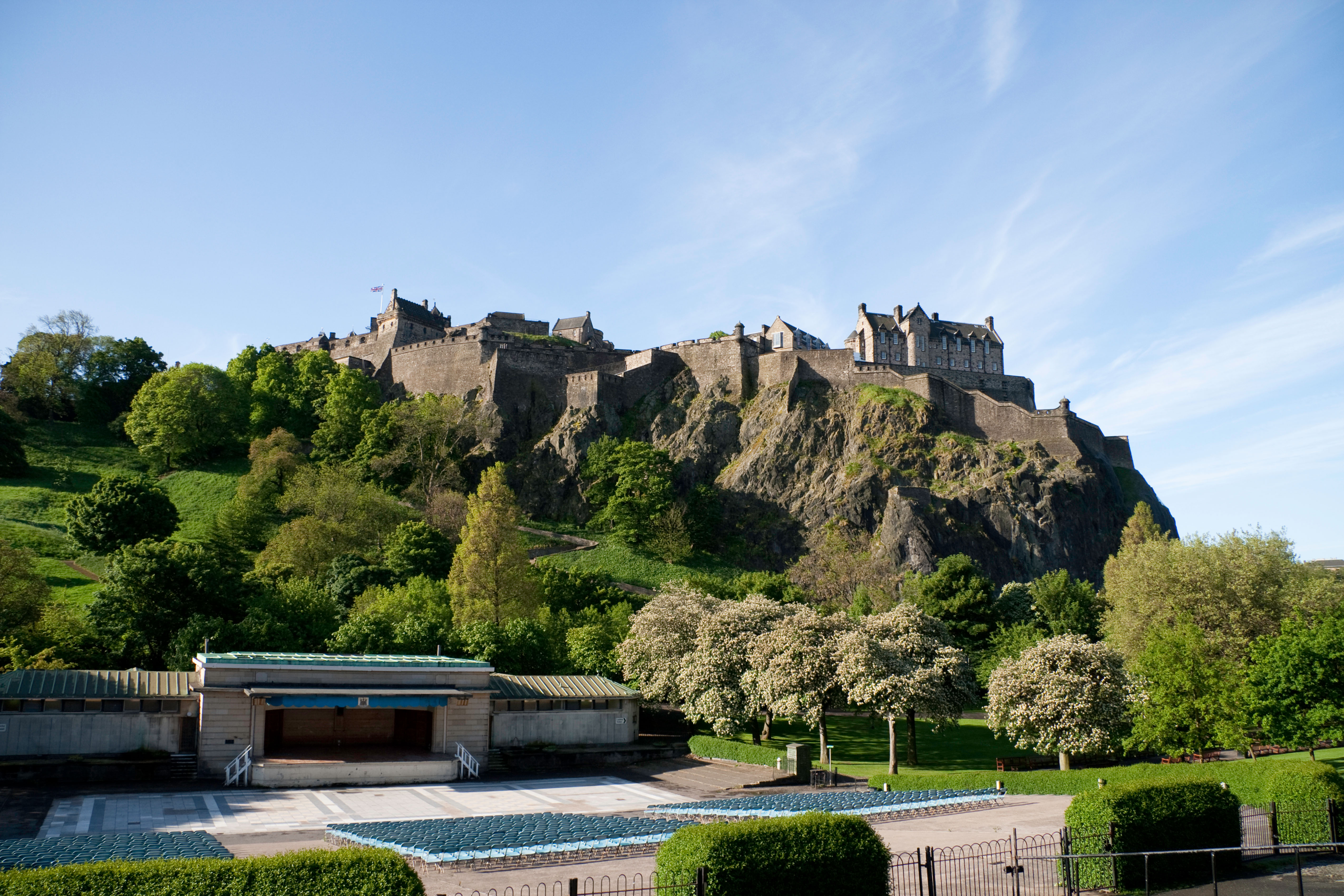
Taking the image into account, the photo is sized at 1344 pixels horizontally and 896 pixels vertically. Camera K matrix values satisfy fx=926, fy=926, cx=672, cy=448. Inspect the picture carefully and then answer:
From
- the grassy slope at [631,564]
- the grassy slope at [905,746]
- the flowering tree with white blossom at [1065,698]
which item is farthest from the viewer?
the grassy slope at [631,564]

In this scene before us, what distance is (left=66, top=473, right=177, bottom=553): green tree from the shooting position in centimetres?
5875

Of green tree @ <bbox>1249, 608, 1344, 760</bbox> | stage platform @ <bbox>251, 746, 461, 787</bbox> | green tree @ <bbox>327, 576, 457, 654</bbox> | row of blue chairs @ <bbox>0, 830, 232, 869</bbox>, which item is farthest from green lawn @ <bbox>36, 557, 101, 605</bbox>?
green tree @ <bbox>1249, 608, 1344, 760</bbox>

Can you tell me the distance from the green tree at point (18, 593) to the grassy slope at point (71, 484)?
10200mm

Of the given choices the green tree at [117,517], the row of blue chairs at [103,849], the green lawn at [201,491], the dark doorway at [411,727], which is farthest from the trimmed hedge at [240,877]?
the green lawn at [201,491]

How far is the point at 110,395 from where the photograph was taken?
3639 inches

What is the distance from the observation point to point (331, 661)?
35.9 m

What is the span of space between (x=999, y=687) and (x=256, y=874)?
28.2 metres

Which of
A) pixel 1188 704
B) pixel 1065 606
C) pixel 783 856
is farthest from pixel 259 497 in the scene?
pixel 783 856

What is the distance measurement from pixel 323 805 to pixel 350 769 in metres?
4.43

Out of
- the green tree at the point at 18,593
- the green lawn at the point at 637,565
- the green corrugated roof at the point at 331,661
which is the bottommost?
the green corrugated roof at the point at 331,661

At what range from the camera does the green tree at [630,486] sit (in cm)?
7375

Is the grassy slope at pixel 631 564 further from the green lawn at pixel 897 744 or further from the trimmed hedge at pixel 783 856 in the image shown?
the trimmed hedge at pixel 783 856

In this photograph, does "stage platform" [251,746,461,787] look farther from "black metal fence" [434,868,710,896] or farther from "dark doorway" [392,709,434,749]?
"black metal fence" [434,868,710,896]

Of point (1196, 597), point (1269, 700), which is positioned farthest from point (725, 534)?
point (1269, 700)
